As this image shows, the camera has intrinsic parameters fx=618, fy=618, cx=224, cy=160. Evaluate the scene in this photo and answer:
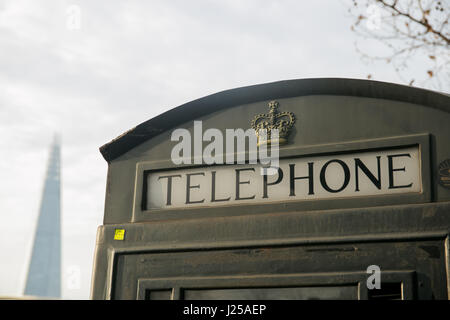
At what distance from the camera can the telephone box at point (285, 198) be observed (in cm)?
318

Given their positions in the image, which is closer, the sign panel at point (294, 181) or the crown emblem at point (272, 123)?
the sign panel at point (294, 181)

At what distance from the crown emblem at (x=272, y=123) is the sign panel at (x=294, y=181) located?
0.48ft

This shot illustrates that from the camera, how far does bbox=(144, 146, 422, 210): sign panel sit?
3334mm

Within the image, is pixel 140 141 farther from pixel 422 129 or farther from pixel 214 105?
pixel 422 129

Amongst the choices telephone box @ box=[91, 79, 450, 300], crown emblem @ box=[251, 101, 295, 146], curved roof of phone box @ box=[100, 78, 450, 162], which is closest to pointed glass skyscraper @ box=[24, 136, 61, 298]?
curved roof of phone box @ box=[100, 78, 450, 162]

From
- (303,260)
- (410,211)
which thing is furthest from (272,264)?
(410,211)

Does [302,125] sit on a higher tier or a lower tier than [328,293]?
higher

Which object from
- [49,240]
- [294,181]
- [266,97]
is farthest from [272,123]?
[49,240]

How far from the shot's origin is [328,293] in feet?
10.5

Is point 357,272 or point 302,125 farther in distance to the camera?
point 302,125

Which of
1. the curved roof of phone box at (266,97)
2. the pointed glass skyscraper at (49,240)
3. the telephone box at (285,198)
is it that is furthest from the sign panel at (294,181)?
the pointed glass skyscraper at (49,240)

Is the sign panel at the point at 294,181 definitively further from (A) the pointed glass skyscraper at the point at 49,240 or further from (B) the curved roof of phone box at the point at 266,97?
(A) the pointed glass skyscraper at the point at 49,240

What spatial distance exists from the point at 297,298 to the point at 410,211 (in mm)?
742

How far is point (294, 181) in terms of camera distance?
138 inches
